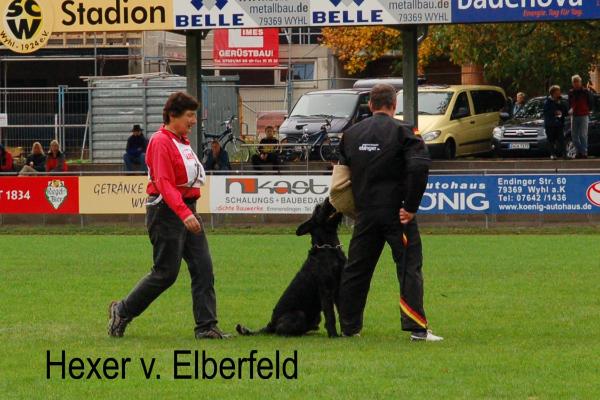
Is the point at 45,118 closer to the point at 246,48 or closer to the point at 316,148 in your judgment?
the point at 316,148

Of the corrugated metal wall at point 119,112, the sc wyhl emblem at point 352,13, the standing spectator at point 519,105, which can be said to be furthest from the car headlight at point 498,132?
the corrugated metal wall at point 119,112

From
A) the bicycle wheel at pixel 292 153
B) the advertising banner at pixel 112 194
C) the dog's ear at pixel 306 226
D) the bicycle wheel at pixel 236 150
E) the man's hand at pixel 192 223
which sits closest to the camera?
the man's hand at pixel 192 223

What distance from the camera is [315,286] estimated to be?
10781 mm

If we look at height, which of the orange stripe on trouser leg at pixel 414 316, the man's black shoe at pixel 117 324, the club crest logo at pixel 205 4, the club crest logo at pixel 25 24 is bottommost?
the man's black shoe at pixel 117 324

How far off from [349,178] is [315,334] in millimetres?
1310

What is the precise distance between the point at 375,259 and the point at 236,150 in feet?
76.2

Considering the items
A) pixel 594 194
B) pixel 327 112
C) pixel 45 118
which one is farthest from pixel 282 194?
pixel 45 118

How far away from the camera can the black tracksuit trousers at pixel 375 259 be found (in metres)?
10.5

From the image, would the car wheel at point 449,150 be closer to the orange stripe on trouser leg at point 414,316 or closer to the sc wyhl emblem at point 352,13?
the sc wyhl emblem at point 352,13

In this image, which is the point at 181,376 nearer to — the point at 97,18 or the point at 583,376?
the point at 583,376

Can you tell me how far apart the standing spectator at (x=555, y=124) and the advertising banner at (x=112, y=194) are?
829 centimetres

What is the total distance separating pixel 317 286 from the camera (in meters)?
10.8

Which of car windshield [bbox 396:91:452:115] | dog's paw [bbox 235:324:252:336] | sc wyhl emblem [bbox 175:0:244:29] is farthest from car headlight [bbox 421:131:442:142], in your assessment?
dog's paw [bbox 235:324:252:336]

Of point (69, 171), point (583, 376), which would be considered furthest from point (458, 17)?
A: point (583, 376)
